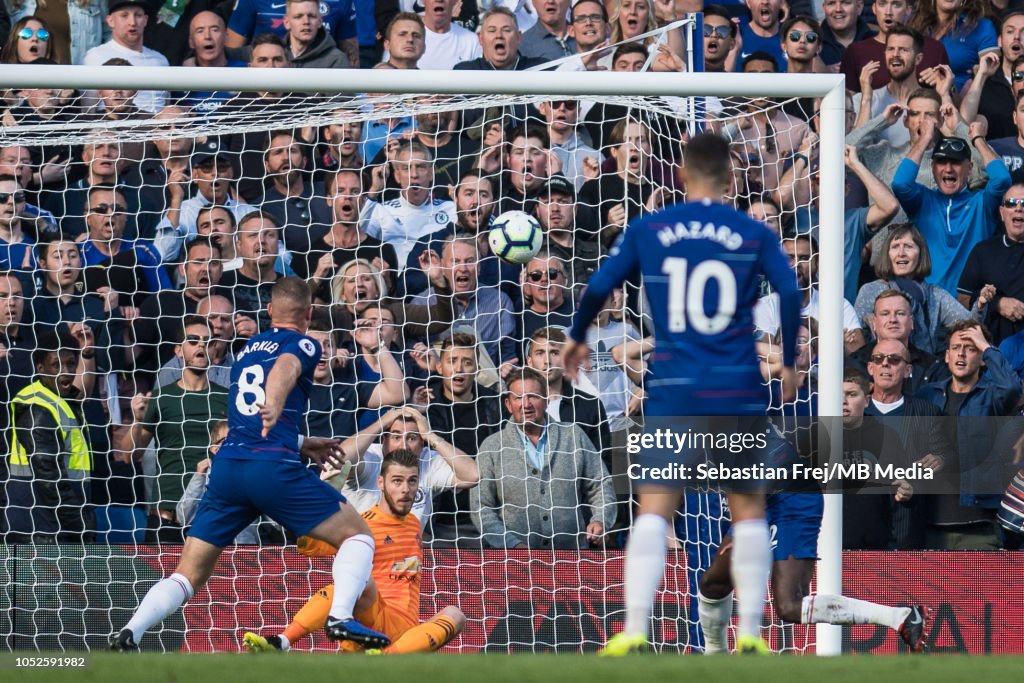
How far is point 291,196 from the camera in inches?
326

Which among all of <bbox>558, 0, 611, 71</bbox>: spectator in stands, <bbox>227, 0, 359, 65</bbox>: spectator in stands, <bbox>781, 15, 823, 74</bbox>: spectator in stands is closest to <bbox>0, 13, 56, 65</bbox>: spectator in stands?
<bbox>227, 0, 359, 65</bbox>: spectator in stands

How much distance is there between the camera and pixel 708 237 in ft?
14.6

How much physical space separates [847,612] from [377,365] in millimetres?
3274

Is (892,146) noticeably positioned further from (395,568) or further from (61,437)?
(61,437)

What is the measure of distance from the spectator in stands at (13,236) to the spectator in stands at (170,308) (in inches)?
29.1

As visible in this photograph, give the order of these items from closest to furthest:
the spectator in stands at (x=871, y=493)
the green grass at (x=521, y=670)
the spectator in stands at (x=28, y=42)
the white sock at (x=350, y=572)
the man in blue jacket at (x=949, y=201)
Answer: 1. the green grass at (x=521, y=670)
2. the white sock at (x=350, y=572)
3. the spectator in stands at (x=871, y=493)
4. the man in blue jacket at (x=949, y=201)
5. the spectator in stands at (x=28, y=42)

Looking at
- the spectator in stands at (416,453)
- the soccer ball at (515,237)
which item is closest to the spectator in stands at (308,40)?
the soccer ball at (515,237)

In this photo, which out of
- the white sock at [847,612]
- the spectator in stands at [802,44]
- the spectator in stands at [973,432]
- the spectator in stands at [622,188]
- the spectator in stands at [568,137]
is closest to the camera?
the white sock at [847,612]

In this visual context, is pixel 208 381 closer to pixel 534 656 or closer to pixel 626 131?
pixel 626 131

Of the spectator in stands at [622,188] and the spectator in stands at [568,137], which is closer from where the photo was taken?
the spectator in stands at [622,188]

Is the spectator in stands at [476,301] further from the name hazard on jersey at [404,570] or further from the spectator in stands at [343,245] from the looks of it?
the name hazard on jersey at [404,570]

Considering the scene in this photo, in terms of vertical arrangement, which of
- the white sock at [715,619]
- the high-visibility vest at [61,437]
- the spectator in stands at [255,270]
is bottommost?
the white sock at [715,619]

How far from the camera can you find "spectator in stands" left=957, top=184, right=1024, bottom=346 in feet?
27.6

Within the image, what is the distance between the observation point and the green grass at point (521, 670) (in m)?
3.54
